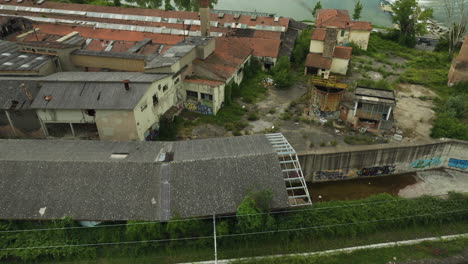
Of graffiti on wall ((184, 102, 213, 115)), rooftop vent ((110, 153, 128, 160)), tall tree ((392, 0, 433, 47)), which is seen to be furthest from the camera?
tall tree ((392, 0, 433, 47))

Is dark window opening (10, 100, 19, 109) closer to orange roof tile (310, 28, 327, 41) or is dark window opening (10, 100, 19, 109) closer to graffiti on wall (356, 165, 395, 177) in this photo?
graffiti on wall (356, 165, 395, 177)

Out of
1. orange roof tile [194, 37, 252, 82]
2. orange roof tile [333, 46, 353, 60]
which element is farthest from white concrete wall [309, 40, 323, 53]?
orange roof tile [194, 37, 252, 82]

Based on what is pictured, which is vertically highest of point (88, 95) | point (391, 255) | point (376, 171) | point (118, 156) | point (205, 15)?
point (205, 15)

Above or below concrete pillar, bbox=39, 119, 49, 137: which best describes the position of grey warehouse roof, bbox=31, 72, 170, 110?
above

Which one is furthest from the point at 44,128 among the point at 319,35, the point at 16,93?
the point at 319,35

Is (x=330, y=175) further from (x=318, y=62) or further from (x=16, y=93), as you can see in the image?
(x=16, y=93)

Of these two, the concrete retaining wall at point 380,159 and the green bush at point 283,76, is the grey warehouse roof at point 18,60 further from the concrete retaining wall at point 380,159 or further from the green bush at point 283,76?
the concrete retaining wall at point 380,159
